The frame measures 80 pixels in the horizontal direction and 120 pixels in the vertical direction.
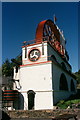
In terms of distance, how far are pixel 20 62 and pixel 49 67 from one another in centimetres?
431

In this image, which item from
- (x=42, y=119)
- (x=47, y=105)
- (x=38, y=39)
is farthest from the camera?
(x=38, y=39)

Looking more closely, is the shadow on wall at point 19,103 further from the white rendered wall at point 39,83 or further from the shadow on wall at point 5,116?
the shadow on wall at point 5,116

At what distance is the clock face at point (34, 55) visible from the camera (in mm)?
14773

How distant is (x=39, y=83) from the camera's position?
1352 centimetres

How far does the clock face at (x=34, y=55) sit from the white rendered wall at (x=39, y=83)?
960 millimetres

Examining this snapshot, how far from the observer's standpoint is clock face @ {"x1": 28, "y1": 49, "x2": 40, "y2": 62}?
1477cm

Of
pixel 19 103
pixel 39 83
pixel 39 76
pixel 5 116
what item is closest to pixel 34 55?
pixel 39 76

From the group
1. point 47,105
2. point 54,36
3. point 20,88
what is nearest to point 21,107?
point 20,88

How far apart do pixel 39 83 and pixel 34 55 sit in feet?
10.4

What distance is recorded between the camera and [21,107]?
13.8 m

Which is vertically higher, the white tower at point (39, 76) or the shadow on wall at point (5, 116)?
the white tower at point (39, 76)

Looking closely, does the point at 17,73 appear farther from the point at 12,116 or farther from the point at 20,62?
the point at 12,116

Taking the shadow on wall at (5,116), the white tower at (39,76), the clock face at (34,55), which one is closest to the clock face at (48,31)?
the white tower at (39,76)

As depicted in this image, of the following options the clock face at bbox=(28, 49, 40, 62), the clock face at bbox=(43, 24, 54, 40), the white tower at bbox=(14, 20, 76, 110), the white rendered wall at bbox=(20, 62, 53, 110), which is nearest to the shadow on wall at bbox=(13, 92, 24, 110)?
the white tower at bbox=(14, 20, 76, 110)
